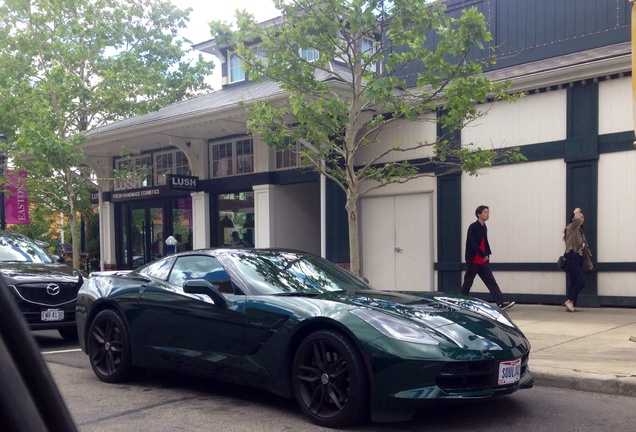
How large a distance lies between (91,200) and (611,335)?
58.9 ft

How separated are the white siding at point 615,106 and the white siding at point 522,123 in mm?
609

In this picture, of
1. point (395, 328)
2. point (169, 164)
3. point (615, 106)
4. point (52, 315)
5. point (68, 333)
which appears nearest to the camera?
point (395, 328)

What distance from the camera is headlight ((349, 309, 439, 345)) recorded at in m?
4.58

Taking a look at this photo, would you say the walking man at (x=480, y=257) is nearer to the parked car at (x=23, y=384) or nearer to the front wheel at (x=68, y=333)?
the front wheel at (x=68, y=333)

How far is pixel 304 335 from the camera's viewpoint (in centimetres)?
504

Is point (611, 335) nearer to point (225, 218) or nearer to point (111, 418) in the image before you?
point (111, 418)

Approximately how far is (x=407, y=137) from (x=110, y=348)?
322 inches

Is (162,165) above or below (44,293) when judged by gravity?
above

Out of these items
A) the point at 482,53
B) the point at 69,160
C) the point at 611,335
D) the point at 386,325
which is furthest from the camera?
the point at 69,160

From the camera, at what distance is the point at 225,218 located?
16938mm

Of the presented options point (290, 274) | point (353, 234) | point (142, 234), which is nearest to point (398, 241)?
point (353, 234)

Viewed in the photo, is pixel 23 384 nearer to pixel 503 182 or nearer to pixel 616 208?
pixel 616 208

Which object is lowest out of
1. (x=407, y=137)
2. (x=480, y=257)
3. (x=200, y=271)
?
(x=480, y=257)

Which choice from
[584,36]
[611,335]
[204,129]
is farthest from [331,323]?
[204,129]
